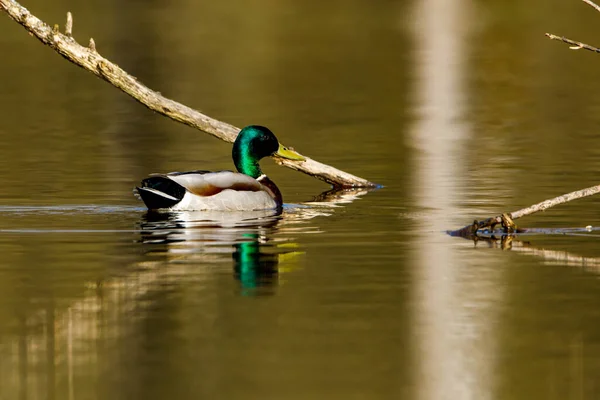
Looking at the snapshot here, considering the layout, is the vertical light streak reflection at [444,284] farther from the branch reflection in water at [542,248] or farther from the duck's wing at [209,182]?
the duck's wing at [209,182]

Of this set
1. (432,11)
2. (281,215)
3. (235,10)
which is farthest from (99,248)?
(432,11)

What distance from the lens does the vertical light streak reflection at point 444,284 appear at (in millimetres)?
9320

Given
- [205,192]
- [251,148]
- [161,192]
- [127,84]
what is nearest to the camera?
[161,192]

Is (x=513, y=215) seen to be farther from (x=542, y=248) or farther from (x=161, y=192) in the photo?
(x=161, y=192)

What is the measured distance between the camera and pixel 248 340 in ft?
33.4

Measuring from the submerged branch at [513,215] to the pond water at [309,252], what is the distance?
0.24 metres

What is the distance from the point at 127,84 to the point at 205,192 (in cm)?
185

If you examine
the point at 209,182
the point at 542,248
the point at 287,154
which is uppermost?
the point at 287,154

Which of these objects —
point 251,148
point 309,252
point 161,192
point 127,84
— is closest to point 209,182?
point 161,192

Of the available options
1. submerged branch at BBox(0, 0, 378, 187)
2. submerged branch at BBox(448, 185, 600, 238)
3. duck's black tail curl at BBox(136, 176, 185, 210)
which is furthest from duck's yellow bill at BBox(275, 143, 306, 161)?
submerged branch at BBox(448, 185, 600, 238)

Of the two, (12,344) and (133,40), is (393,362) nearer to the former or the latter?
(12,344)

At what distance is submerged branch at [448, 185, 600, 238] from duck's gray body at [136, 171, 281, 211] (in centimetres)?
280

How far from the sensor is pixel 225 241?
47.2ft

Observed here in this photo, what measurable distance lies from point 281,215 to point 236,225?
3.75 feet
